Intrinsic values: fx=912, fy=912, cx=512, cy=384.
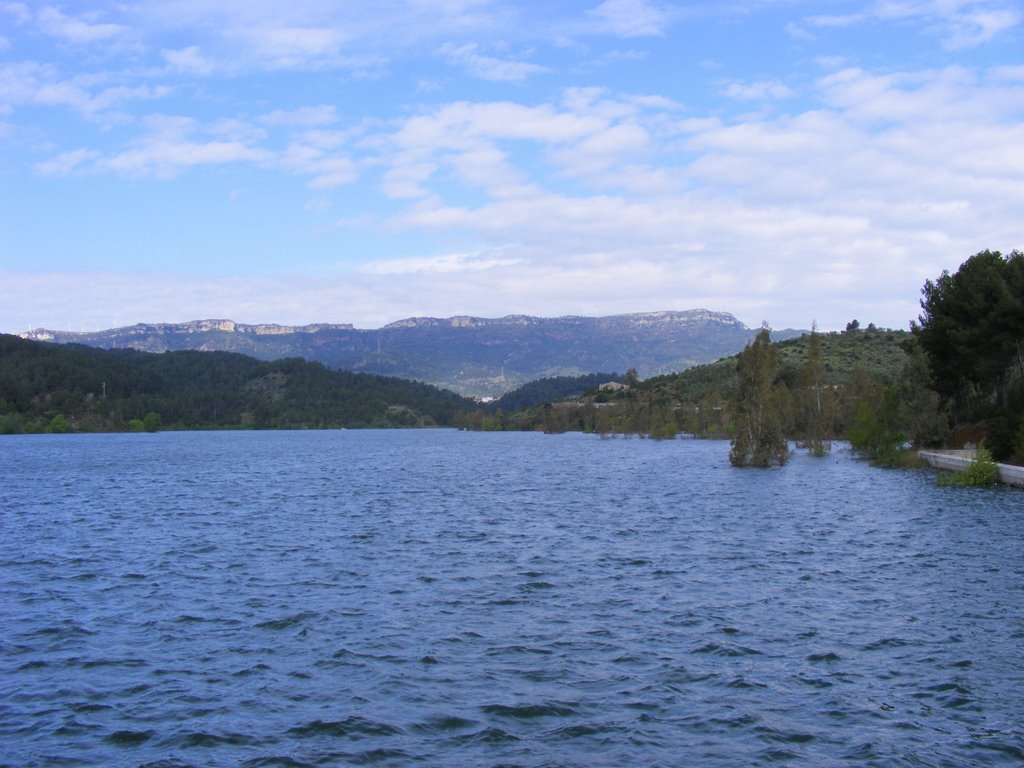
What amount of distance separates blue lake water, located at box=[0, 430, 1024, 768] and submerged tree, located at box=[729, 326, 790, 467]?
34231 millimetres

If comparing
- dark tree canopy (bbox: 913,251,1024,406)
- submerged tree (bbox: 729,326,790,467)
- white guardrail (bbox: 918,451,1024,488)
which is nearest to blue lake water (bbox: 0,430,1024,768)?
white guardrail (bbox: 918,451,1024,488)

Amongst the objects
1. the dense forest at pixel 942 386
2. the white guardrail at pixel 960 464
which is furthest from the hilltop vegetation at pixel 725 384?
the white guardrail at pixel 960 464

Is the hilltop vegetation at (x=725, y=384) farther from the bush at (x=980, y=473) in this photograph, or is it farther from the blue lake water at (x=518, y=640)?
the blue lake water at (x=518, y=640)

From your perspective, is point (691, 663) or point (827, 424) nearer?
point (691, 663)

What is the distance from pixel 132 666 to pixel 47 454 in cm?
11291

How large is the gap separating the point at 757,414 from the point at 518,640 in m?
63.1

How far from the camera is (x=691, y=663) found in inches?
660

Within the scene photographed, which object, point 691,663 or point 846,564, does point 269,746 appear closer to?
point 691,663

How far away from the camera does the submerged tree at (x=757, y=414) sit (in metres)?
75.3

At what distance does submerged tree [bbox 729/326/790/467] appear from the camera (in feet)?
247

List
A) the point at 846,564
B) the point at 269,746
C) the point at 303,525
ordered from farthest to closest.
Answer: the point at 303,525 < the point at 846,564 < the point at 269,746

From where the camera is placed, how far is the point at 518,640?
1861cm

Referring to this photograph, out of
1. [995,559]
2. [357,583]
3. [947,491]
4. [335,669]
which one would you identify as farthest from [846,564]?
[947,491]

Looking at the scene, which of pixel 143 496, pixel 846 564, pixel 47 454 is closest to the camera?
pixel 846 564
